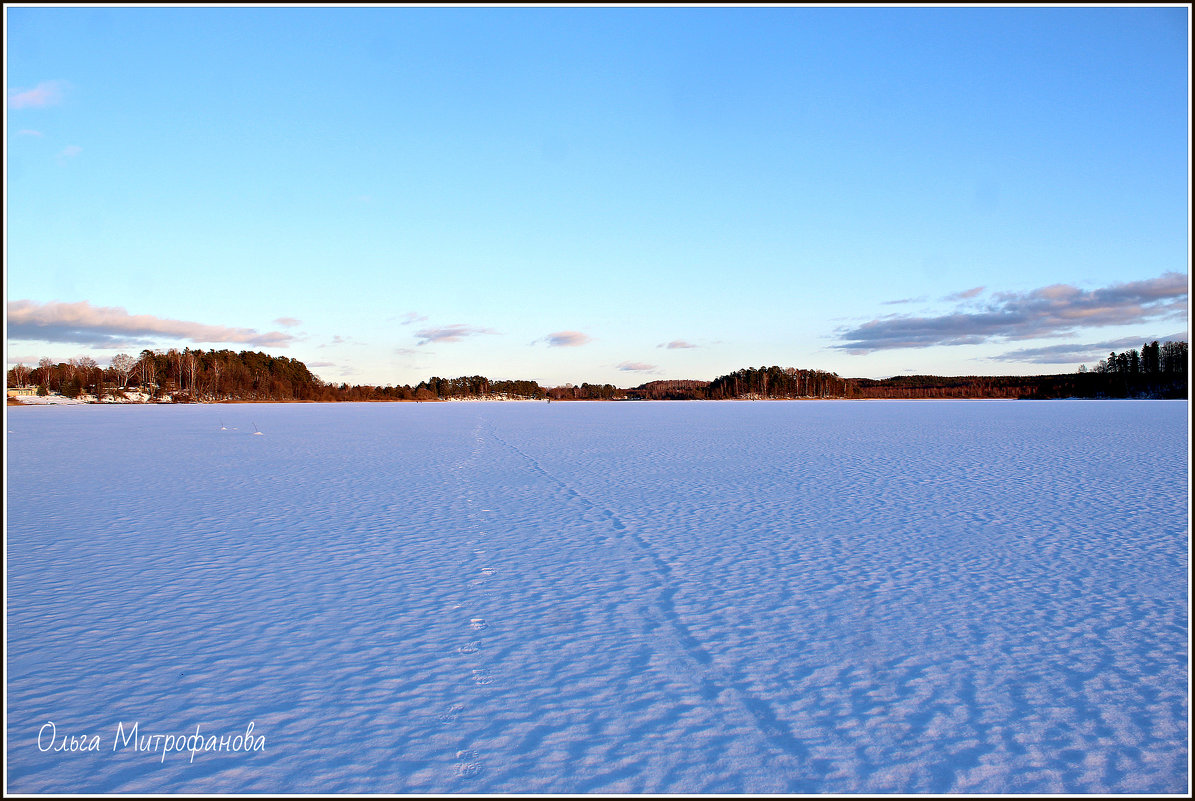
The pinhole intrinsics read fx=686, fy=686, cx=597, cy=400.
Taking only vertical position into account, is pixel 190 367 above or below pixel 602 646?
above

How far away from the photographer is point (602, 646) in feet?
18.1

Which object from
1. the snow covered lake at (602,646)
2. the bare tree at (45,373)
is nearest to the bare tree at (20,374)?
the bare tree at (45,373)

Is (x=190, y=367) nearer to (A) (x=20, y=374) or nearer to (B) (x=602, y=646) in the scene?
(A) (x=20, y=374)

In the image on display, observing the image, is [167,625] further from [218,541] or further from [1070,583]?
[1070,583]

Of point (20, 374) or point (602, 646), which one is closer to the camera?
point (602, 646)

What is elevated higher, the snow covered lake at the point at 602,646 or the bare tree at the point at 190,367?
the bare tree at the point at 190,367

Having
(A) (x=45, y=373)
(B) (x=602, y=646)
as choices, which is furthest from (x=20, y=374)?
(B) (x=602, y=646)

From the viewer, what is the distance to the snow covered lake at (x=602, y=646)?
3.85m

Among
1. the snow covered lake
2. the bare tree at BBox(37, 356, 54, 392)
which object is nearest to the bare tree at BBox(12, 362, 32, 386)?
the bare tree at BBox(37, 356, 54, 392)

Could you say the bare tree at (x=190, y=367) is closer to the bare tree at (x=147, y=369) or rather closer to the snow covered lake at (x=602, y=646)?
the bare tree at (x=147, y=369)

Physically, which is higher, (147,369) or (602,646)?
(147,369)

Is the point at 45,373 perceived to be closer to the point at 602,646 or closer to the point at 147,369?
the point at 147,369

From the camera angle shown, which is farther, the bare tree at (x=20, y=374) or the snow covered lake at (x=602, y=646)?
the bare tree at (x=20, y=374)

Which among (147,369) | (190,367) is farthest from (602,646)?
(147,369)
